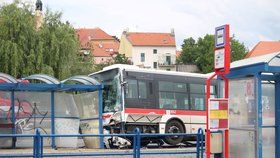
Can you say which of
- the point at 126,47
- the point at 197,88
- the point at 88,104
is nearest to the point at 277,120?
the point at 88,104

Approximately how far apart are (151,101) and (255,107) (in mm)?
10931

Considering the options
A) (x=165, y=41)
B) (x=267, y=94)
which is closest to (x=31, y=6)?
(x=267, y=94)

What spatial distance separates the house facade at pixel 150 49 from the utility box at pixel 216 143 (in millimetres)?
97365

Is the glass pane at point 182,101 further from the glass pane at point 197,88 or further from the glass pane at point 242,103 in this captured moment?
the glass pane at point 242,103

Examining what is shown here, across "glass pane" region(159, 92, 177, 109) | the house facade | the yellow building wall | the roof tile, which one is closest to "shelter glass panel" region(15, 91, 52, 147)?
"glass pane" region(159, 92, 177, 109)

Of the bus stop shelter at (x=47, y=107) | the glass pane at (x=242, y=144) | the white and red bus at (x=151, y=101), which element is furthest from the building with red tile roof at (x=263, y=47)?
the glass pane at (x=242, y=144)

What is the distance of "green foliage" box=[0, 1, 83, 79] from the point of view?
3425 centimetres

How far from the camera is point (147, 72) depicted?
69.1 ft

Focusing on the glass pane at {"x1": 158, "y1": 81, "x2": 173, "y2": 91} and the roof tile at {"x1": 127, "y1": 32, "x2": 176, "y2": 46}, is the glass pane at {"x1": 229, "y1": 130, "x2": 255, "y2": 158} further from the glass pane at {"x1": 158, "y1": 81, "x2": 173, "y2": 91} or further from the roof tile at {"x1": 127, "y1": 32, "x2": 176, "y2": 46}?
the roof tile at {"x1": 127, "y1": 32, "x2": 176, "y2": 46}

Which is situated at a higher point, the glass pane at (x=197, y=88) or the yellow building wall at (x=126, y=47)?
the yellow building wall at (x=126, y=47)

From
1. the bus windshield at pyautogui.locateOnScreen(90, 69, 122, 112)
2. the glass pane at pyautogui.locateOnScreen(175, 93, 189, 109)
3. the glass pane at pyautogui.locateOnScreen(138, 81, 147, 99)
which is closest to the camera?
the bus windshield at pyautogui.locateOnScreen(90, 69, 122, 112)

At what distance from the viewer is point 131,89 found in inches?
801

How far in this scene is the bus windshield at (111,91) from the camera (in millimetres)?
20141

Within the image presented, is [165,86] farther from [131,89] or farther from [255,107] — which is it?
[255,107]
